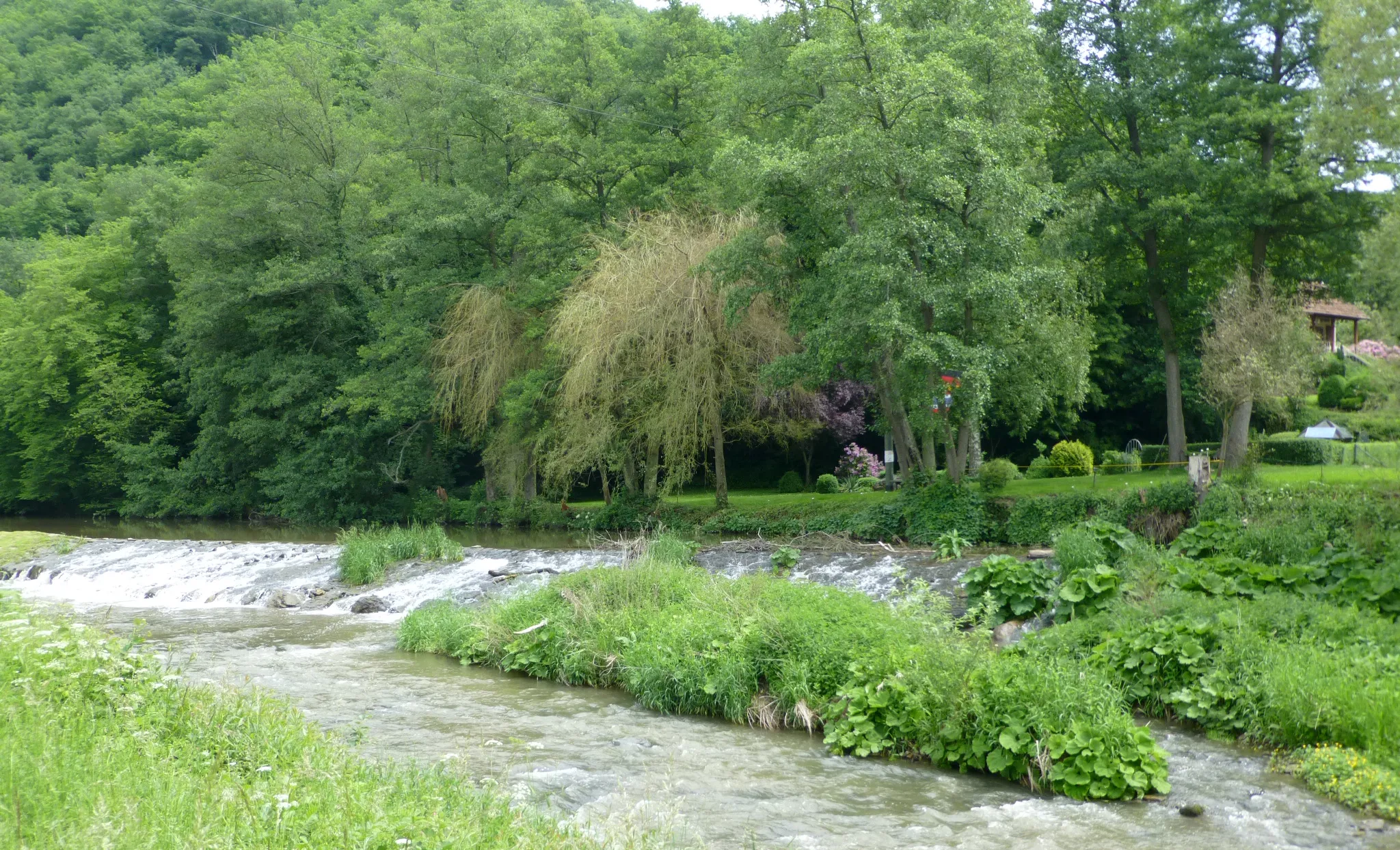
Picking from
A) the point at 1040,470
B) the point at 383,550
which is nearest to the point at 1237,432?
the point at 1040,470

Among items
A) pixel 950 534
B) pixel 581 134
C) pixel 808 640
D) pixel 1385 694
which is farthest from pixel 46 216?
pixel 1385 694

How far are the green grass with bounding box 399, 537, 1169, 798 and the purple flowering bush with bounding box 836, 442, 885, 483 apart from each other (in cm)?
2002

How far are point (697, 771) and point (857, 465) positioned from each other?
2659 centimetres

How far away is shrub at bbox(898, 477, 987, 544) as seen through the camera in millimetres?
22859

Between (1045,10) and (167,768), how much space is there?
1107 inches

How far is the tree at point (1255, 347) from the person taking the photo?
78.1 ft

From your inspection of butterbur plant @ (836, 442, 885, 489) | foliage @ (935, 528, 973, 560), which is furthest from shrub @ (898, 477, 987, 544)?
butterbur plant @ (836, 442, 885, 489)

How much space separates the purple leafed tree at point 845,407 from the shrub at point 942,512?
8.44 meters

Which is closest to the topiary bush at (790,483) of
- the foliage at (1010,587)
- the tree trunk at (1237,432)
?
the tree trunk at (1237,432)

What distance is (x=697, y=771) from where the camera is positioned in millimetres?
9586

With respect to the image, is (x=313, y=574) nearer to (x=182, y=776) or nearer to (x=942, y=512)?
(x=942, y=512)

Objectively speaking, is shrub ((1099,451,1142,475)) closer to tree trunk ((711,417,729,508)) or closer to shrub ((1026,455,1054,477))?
shrub ((1026,455,1054,477))

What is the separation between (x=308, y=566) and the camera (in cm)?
2395

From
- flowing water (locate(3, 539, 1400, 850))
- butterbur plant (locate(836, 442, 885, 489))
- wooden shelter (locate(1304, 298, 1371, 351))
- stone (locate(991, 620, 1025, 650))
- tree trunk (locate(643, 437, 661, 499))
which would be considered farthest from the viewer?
wooden shelter (locate(1304, 298, 1371, 351))
